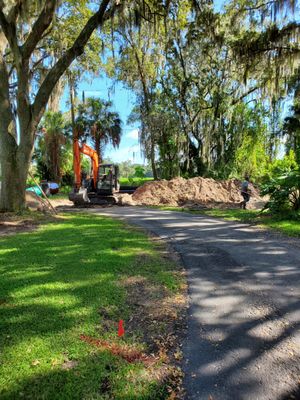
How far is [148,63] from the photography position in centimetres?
2395

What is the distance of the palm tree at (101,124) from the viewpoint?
94.2ft

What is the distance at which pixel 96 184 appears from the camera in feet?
61.9

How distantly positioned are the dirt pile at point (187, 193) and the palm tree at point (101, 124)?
30.8 feet

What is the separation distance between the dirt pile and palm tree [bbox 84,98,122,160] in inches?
370

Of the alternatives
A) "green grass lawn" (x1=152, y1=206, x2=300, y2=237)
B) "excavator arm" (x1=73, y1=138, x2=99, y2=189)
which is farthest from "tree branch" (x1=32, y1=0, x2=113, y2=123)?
"green grass lawn" (x1=152, y1=206, x2=300, y2=237)

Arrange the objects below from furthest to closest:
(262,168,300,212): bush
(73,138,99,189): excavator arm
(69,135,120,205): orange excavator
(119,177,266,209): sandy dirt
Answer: (119,177,266,209): sandy dirt → (69,135,120,205): orange excavator → (73,138,99,189): excavator arm → (262,168,300,212): bush

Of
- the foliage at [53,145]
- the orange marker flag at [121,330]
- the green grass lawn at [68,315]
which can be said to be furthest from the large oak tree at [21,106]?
the foliage at [53,145]

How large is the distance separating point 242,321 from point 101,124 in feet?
87.3

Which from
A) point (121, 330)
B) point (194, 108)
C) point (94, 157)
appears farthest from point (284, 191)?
point (194, 108)

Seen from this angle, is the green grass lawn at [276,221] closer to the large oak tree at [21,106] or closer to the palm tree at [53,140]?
the large oak tree at [21,106]

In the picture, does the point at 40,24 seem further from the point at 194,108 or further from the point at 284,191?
the point at 194,108

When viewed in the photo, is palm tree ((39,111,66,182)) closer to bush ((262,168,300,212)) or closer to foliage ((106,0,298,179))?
foliage ((106,0,298,179))

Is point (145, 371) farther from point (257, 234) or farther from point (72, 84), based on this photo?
point (72, 84)

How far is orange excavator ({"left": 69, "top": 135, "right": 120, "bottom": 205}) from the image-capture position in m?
17.1
